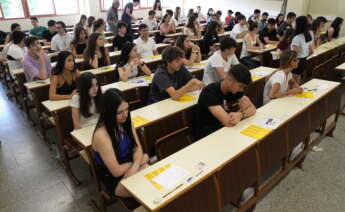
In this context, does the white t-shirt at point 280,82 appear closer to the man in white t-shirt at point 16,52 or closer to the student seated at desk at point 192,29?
the student seated at desk at point 192,29

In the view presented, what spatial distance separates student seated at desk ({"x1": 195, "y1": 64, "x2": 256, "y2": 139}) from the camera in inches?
81.4

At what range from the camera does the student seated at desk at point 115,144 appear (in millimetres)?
1628

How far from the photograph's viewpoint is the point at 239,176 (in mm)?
1842

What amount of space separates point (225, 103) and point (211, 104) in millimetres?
218

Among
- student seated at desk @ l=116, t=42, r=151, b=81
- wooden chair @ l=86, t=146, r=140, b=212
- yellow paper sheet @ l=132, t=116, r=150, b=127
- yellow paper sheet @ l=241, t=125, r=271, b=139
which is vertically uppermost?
student seated at desk @ l=116, t=42, r=151, b=81

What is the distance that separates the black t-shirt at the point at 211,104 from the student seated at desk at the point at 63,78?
1.42 m

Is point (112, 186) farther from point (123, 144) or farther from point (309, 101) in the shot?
point (309, 101)

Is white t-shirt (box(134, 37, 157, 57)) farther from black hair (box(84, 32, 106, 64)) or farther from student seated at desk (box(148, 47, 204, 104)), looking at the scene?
student seated at desk (box(148, 47, 204, 104))

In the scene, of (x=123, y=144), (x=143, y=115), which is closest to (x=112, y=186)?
(x=123, y=144)

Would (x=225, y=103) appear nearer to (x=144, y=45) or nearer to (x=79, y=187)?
(x=79, y=187)

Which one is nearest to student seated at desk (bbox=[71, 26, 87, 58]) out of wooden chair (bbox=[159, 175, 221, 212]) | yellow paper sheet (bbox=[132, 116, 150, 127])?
yellow paper sheet (bbox=[132, 116, 150, 127])

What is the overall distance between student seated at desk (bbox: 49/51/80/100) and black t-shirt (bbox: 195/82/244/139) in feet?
4.65

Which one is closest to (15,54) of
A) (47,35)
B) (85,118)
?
(47,35)

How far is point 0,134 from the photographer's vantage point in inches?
142
